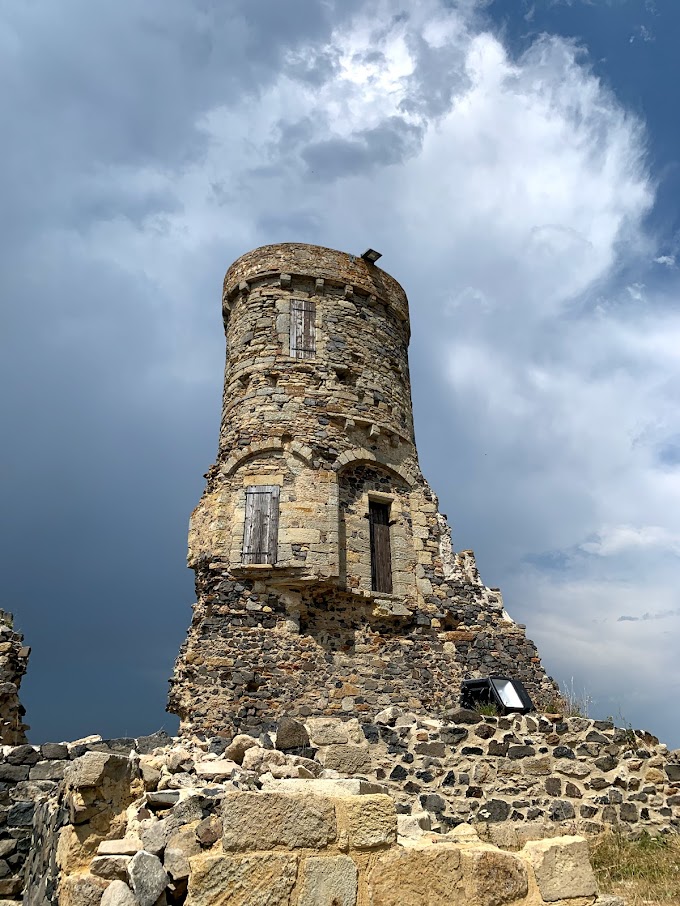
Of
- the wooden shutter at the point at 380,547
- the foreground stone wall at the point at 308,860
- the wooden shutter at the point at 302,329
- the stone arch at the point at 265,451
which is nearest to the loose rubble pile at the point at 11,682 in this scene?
the stone arch at the point at 265,451

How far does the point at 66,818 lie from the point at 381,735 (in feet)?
16.4

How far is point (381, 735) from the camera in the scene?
864cm

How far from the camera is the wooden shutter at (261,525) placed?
1299 cm

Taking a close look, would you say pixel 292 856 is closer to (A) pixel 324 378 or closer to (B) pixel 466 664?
(B) pixel 466 664

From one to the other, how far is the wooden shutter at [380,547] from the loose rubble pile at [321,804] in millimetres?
5026

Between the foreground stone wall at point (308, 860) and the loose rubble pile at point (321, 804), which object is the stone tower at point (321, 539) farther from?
the foreground stone wall at point (308, 860)

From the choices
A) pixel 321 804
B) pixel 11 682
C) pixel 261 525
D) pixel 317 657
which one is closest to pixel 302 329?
pixel 261 525

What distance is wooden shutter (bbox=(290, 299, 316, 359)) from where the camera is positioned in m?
15.2

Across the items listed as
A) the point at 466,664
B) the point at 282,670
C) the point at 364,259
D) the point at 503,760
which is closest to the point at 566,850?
the point at 503,760

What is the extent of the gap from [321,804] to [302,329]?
43.0 feet

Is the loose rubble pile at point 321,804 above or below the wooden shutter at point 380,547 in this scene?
below

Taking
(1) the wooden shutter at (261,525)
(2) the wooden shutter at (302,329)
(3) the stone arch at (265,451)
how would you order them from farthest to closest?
(2) the wooden shutter at (302,329) → (3) the stone arch at (265,451) → (1) the wooden shutter at (261,525)

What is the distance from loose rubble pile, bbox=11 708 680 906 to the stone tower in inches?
143

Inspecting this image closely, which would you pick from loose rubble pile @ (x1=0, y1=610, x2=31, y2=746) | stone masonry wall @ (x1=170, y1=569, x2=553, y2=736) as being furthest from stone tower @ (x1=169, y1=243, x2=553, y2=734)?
loose rubble pile @ (x1=0, y1=610, x2=31, y2=746)
